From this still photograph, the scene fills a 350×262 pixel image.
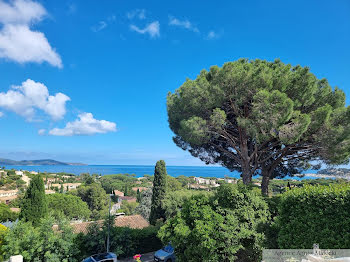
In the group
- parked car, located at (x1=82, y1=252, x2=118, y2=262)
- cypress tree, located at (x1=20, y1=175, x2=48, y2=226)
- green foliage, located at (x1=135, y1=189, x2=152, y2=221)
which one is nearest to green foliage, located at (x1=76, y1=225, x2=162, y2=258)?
parked car, located at (x1=82, y1=252, x2=118, y2=262)

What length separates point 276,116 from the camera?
25.8 ft

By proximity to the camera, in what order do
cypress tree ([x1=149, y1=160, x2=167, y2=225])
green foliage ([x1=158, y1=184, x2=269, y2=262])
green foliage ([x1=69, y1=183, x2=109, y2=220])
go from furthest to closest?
green foliage ([x1=69, y1=183, x2=109, y2=220]) < cypress tree ([x1=149, y1=160, x2=167, y2=225]) < green foliage ([x1=158, y1=184, x2=269, y2=262])

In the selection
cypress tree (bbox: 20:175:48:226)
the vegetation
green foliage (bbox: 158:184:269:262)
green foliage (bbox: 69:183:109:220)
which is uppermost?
the vegetation

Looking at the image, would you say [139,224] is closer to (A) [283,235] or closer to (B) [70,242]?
(B) [70,242]

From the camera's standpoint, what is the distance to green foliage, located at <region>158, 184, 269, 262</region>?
6168mm

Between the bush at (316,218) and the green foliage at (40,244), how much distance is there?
8.11 metres

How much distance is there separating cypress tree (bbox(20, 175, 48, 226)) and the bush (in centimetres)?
1659

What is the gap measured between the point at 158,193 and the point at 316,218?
16.0 metres

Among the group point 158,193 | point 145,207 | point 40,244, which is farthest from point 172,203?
point 145,207

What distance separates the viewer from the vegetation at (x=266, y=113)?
7910mm

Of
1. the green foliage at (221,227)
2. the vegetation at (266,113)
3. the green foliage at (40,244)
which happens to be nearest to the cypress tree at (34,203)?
the green foliage at (40,244)

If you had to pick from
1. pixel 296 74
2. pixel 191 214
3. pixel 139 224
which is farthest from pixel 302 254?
pixel 139 224

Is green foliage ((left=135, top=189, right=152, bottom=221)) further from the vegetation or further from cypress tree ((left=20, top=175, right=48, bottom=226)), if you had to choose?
the vegetation

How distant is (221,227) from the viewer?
6.21m
